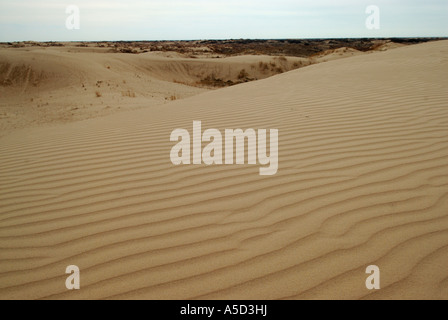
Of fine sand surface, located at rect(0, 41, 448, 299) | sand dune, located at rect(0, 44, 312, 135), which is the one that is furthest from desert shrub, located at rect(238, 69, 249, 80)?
fine sand surface, located at rect(0, 41, 448, 299)

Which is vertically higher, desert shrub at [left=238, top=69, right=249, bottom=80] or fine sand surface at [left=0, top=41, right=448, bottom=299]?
desert shrub at [left=238, top=69, right=249, bottom=80]

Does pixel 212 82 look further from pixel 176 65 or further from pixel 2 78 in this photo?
pixel 2 78

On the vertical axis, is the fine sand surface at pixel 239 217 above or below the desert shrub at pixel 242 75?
below

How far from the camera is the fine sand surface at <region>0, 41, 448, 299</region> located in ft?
5.71

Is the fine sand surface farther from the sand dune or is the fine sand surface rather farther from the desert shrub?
the desert shrub

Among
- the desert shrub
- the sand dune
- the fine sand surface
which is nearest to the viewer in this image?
the fine sand surface

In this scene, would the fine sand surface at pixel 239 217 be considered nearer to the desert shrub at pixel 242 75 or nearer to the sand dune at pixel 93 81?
the sand dune at pixel 93 81

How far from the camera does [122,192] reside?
272 centimetres

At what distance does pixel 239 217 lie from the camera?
7.39 feet

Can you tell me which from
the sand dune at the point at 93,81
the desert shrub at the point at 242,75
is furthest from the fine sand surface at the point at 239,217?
the desert shrub at the point at 242,75

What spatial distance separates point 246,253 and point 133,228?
0.81 meters

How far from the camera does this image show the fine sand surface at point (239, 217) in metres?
1.74
